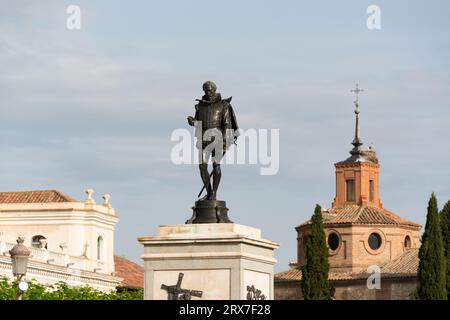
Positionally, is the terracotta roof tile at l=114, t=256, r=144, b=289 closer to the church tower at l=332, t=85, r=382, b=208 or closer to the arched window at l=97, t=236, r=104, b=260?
the arched window at l=97, t=236, r=104, b=260

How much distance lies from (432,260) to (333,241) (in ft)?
106

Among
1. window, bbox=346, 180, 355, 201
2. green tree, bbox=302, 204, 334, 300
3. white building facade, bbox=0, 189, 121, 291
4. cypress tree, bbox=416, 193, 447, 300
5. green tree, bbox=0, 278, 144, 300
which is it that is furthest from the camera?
window, bbox=346, 180, 355, 201

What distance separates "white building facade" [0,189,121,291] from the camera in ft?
311

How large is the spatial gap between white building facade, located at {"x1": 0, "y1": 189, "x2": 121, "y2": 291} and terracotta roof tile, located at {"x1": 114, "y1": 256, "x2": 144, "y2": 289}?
290 cm

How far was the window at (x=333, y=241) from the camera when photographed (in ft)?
392

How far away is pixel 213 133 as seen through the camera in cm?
2631

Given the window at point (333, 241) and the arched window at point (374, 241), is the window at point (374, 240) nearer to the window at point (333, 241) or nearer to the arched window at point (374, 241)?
the arched window at point (374, 241)

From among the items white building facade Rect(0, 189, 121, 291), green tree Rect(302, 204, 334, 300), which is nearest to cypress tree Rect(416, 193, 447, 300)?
green tree Rect(302, 204, 334, 300)

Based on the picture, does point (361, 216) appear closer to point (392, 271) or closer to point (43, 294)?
point (392, 271)

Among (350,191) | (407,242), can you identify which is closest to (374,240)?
(407,242)

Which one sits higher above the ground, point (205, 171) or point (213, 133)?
point (213, 133)

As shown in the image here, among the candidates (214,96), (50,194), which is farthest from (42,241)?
(214,96)
